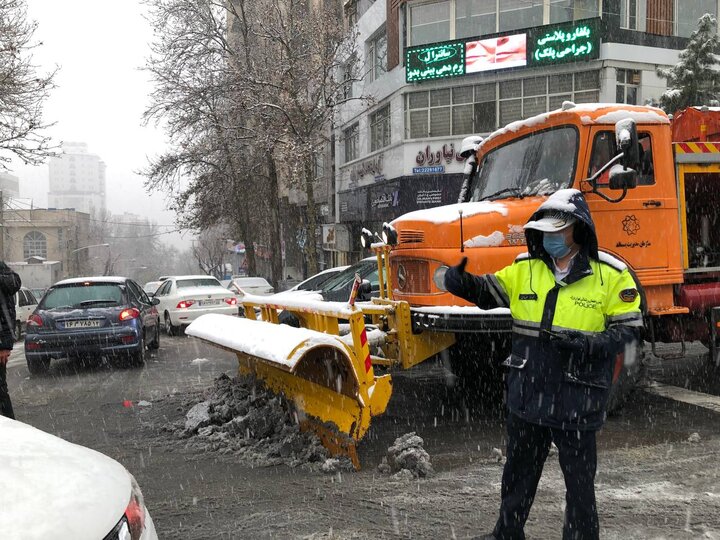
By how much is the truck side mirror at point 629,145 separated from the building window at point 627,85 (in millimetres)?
17690

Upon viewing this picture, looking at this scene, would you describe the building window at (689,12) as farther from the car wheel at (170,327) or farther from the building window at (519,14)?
the car wheel at (170,327)

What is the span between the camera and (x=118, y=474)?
2.76 meters

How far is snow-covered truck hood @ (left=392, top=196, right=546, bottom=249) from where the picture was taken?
5.85 m

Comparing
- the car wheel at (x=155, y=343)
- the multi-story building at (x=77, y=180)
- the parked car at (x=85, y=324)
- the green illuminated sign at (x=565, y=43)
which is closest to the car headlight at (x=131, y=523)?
the parked car at (x=85, y=324)

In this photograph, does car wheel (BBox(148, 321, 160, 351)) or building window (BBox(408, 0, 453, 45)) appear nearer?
car wheel (BBox(148, 321, 160, 351))

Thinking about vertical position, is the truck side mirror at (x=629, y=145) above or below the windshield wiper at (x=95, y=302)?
above

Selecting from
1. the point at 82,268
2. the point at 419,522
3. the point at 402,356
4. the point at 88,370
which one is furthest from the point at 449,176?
the point at 82,268

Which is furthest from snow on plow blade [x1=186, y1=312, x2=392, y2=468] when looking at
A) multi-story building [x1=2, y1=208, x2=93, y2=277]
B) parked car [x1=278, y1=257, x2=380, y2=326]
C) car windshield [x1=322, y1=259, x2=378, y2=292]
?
multi-story building [x1=2, y1=208, x2=93, y2=277]

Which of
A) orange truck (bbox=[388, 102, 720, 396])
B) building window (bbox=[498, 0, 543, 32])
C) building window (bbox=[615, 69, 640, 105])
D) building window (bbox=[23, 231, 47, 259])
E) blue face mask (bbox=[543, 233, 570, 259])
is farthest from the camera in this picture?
building window (bbox=[23, 231, 47, 259])

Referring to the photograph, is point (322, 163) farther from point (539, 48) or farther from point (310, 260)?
point (539, 48)

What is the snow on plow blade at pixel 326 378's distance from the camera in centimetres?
484

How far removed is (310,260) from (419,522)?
2083 cm

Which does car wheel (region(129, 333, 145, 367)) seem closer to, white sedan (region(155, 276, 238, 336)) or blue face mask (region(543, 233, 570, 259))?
white sedan (region(155, 276, 238, 336))

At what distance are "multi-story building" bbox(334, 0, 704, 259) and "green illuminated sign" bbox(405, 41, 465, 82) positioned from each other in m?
0.03
